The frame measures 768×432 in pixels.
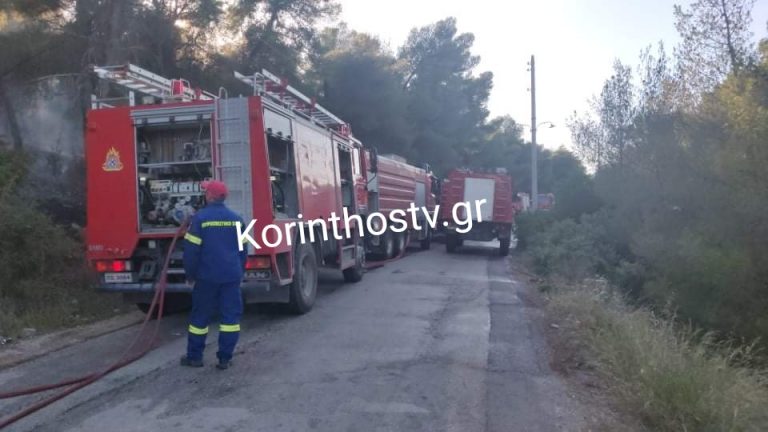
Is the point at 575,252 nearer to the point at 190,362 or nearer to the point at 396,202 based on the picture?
the point at 396,202

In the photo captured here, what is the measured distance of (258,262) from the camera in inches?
328

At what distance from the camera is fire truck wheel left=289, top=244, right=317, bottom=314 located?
9195 millimetres

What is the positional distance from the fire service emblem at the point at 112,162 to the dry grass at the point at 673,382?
583 cm

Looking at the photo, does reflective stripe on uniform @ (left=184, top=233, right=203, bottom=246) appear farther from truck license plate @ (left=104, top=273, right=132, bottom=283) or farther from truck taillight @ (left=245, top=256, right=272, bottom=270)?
truck license plate @ (left=104, top=273, right=132, bottom=283)

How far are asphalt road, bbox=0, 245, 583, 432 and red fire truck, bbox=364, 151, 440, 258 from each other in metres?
6.47

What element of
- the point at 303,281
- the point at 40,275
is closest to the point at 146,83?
the point at 40,275

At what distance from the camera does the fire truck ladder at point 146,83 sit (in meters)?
8.76

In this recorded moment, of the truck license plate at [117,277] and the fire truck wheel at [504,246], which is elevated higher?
the truck license plate at [117,277]

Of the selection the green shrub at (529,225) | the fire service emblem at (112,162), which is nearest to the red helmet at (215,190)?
the fire service emblem at (112,162)

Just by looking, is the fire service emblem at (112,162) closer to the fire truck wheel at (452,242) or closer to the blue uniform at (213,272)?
the blue uniform at (213,272)

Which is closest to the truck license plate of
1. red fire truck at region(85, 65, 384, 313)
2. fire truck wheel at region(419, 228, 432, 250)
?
red fire truck at region(85, 65, 384, 313)

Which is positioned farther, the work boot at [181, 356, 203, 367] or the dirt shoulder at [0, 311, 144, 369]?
the dirt shoulder at [0, 311, 144, 369]

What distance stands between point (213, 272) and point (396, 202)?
12.9 metres

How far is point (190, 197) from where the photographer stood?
8742 millimetres
